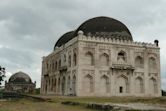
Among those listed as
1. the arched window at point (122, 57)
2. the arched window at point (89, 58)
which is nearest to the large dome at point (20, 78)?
the arched window at point (89, 58)

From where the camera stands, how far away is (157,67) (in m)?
46.1

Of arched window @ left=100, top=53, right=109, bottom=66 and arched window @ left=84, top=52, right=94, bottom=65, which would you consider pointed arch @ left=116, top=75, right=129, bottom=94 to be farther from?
arched window @ left=84, top=52, right=94, bottom=65

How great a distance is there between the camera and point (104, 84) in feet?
137

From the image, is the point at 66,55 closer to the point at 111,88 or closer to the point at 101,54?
the point at 101,54

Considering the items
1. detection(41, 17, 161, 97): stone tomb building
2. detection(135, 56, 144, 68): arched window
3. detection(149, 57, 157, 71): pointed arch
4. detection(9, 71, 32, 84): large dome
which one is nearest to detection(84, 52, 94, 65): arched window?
detection(41, 17, 161, 97): stone tomb building

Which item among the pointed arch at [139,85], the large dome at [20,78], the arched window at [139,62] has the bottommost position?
the pointed arch at [139,85]

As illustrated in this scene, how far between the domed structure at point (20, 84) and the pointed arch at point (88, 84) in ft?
129

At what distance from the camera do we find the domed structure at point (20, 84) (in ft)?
254

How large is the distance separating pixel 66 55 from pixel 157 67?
15.5 m

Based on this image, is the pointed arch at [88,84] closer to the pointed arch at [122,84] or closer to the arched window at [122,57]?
the pointed arch at [122,84]

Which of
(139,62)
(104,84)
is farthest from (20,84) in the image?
(139,62)

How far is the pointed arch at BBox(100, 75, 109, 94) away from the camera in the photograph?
4131 cm

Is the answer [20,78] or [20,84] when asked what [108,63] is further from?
[20,78]

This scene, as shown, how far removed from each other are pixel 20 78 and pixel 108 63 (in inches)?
1685
